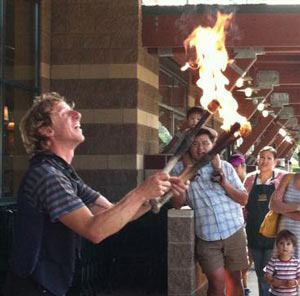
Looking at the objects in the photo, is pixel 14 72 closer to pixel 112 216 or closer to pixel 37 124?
pixel 37 124

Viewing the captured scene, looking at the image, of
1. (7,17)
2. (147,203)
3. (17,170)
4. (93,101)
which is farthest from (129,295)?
(147,203)

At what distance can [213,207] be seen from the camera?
5898 mm

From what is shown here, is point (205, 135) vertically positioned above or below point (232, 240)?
above

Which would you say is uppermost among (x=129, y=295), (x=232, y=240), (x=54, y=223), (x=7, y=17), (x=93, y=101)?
(x=7, y=17)

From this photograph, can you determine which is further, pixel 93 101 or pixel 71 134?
pixel 93 101

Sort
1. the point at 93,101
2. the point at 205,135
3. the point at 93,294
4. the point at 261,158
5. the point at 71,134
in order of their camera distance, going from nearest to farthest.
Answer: the point at 71,134
the point at 205,135
the point at 261,158
the point at 93,294
the point at 93,101

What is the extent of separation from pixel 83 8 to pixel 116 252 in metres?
3.05

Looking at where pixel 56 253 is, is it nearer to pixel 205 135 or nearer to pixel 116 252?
pixel 205 135

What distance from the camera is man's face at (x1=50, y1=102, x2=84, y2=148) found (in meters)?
3.23

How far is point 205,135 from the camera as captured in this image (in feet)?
18.5

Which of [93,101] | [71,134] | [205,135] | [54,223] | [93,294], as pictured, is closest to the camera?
[54,223]

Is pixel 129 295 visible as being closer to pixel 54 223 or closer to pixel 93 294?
pixel 93 294

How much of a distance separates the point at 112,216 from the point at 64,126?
55 cm

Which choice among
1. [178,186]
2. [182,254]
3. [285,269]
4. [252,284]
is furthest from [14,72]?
[178,186]
